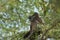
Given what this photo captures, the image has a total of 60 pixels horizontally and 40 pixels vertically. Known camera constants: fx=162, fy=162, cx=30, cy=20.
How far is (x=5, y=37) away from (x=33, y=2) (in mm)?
1168

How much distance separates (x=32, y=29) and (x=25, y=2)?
5.08 ft

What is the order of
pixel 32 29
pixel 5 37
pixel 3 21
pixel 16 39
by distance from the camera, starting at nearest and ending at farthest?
pixel 32 29 < pixel 16 39 < pixel 5 37 < pixel 3 21

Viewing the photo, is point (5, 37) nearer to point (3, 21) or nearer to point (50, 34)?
point (3, 21)

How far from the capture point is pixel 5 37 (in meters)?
3.82

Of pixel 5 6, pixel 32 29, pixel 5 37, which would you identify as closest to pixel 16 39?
pixel 5 37

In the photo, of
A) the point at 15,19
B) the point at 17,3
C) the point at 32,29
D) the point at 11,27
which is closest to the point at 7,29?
the point at 11,27

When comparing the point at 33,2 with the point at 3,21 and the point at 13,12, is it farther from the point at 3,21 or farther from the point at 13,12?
the point at 3,21

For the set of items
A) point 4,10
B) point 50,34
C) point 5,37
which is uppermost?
point 4,10

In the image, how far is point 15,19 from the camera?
4.23 meters

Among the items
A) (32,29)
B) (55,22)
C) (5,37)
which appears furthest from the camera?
(5,37)

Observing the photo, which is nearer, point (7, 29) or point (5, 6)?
point (7, 29)

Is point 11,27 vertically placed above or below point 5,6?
below

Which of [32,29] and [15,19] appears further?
[15,19]

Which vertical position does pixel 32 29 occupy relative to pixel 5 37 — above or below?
above
